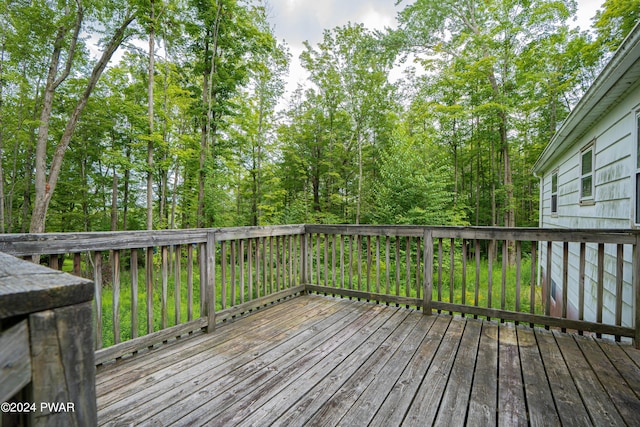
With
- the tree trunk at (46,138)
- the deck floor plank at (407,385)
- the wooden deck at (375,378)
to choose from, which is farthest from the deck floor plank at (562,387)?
the tree trunk at (46,138)

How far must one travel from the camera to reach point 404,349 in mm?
2504

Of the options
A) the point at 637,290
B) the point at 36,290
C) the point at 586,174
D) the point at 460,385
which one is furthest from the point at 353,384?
the point at 586,174

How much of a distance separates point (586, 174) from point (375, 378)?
436 centimetres

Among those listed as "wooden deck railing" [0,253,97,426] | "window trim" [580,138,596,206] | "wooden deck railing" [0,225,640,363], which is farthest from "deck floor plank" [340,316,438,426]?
Answer: "window trim" [580,138,596,206]

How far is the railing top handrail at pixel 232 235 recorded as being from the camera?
6.03 ft

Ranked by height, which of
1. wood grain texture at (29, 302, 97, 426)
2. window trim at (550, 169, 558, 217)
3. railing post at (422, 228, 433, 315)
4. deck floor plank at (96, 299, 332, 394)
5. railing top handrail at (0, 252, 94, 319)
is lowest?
deck floor plank at (96, 299, 332, 394)

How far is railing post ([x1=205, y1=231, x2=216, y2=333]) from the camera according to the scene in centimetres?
287

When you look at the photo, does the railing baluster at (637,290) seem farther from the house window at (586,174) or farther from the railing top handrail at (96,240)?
the railing top handrail at (96,240)

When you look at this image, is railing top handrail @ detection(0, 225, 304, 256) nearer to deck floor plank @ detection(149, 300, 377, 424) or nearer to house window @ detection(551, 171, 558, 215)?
deck floor plank @ detection(149, 300, 377, 424)

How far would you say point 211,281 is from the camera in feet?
9.51

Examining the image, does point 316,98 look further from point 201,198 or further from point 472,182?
point 472,182

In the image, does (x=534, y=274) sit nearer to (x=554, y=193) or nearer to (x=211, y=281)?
(x=211, y=281)

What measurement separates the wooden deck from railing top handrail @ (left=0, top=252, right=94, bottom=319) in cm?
140

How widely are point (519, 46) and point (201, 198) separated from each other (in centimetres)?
1085
